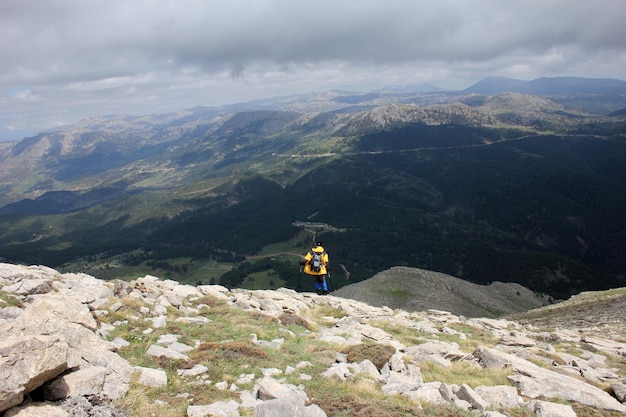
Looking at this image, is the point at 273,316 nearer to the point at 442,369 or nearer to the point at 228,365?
the point at 228,365

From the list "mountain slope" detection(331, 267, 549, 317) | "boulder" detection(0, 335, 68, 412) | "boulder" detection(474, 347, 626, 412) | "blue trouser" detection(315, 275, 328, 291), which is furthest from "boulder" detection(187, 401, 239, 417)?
"mountain slope" detection(331, 267, 549, 317)

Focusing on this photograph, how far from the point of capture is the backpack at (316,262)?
35.6 m

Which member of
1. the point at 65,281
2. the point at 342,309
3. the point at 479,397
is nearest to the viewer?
the point at 479,397

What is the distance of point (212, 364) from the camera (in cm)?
1627

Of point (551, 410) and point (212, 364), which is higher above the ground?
point (212, 364)

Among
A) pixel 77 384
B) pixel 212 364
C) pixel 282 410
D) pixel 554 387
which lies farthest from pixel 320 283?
pixel 77 384

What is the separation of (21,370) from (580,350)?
3383 cm

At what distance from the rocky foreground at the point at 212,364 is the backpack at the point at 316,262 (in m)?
7.02

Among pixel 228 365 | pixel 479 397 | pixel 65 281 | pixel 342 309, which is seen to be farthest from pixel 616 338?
pixel 65 281

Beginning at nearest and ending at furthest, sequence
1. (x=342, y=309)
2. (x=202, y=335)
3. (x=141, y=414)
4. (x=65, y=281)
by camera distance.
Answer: (x=141, y=414), (x=202, y=335), (x=65, y=281), (x=342, y=309)

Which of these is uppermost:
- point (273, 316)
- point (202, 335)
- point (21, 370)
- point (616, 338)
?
point (21, 370)

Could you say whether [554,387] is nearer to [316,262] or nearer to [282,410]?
[282,410]

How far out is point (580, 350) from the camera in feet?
88.8

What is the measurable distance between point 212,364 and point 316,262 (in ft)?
66.4
